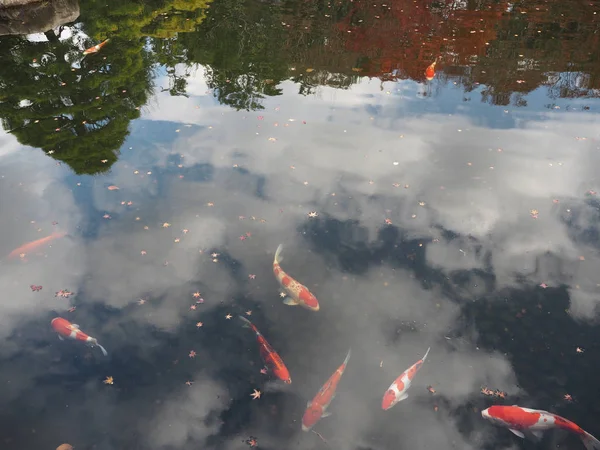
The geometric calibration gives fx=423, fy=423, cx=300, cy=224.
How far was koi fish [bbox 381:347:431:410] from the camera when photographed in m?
4.64

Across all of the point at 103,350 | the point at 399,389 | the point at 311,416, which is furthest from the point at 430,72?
the point at 103,350

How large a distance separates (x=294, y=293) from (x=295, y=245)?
1049mm

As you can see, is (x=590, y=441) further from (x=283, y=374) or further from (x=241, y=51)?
(x=241, y=51)

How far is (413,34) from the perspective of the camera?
14.8 meters

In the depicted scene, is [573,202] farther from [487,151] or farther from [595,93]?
[595,93]

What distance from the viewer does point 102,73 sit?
1153 centimetres

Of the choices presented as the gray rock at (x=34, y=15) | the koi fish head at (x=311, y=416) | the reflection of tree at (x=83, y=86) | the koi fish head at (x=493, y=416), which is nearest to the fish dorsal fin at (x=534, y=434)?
the koi fish head at (x=493, y=416)

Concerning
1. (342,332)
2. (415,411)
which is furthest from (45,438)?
(415,411)

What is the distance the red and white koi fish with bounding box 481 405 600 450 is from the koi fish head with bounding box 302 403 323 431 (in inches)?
74.1

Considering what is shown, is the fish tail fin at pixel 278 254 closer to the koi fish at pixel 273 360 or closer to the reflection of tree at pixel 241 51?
the koi fish at pixel 273 360

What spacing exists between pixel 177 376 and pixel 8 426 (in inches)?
70.3

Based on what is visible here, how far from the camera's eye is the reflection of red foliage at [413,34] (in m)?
12.6

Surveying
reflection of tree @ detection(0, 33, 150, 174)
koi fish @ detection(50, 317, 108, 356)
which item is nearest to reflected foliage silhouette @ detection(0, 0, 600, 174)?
reflection of tree @ detection(0, 33, 150, 174)

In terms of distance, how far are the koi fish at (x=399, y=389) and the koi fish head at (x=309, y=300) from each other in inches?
53.5
